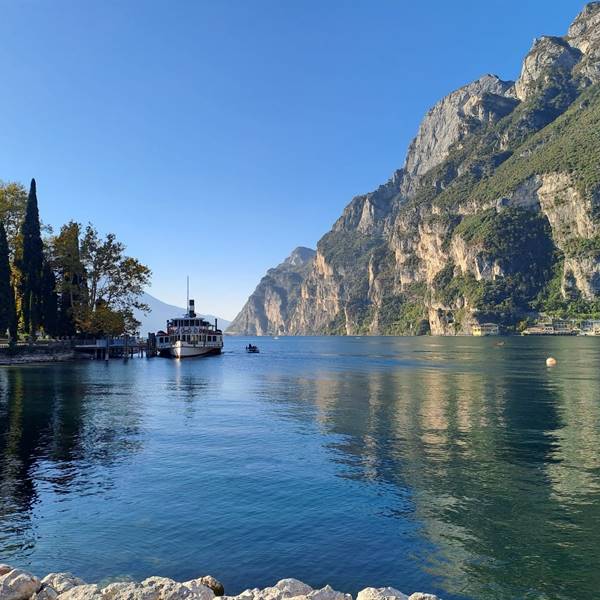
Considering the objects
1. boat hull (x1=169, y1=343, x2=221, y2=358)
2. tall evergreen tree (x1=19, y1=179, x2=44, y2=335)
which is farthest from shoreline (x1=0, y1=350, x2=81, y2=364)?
boat hull (x1=169, y1=343, x2=221, y2=358)

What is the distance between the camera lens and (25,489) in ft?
66.8

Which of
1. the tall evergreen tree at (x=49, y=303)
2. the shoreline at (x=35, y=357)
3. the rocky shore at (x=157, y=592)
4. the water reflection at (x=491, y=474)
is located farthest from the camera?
the tall evergreen tree at (x=49, y=303)

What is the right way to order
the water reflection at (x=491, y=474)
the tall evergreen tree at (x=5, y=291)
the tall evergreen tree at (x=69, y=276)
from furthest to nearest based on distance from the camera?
1. the tall evergreen tree at (x=69, y=276)
2. the tall evergreen tree at (x=5, y=291)
3. the water reflection at (x=491, y=474)

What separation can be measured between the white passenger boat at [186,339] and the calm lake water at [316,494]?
237ft

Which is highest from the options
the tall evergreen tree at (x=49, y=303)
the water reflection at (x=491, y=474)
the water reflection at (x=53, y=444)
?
the tall evergreen tree at (x=49, y=303)

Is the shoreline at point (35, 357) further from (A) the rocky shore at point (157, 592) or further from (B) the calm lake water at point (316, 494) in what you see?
(A) the rocky shore at point (157, 592)

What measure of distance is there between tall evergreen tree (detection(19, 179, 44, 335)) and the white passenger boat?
32379 millimetres

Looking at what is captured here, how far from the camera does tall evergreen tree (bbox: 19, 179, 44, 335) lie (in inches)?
3425

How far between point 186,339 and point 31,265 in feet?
127

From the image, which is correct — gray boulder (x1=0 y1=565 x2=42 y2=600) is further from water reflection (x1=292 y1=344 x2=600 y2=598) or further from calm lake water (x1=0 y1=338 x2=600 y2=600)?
water reflection (x1=292 y1=344 x2=600 y2=598)

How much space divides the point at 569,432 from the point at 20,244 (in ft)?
292

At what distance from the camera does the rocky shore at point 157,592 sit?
33.6 feet

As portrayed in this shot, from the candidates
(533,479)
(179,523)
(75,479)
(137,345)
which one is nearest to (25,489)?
(75,479)

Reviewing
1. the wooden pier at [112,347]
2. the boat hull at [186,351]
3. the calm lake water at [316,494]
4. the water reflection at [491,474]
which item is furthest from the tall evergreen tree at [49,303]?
the water reflection at [491,474]
